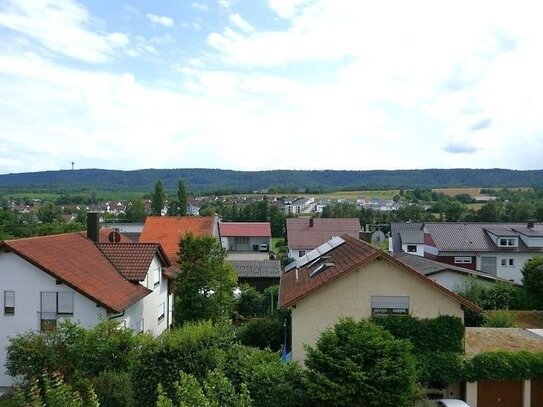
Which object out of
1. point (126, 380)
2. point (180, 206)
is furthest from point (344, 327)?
point (180, 206)

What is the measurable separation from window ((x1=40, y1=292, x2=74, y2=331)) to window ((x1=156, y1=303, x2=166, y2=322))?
781 centimetres

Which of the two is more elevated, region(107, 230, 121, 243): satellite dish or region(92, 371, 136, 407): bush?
region(107, 230, 121, 243): satellite dish

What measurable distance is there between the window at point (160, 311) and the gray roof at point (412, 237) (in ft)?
127

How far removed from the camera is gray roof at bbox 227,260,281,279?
44094 millimetres

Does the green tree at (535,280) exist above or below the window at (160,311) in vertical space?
above

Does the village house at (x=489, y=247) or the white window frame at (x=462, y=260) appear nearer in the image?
the village house at (x=489, y=247)

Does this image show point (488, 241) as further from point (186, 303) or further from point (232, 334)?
point (232, 334)

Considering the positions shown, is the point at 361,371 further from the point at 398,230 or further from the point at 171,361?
the point at 398,230

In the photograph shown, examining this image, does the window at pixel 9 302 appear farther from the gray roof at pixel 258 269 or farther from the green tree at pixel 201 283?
the gray roof at pixel 258 269

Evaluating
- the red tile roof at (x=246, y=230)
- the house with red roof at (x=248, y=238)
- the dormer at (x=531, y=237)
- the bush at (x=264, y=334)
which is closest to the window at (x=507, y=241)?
the dormer at (x=531, y=237)

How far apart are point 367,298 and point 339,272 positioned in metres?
1.48

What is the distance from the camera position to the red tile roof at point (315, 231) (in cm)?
7025

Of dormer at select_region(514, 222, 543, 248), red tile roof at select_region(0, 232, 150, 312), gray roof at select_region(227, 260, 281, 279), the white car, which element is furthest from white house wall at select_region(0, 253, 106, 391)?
dormer at select_region(514, 222, 543, 248)

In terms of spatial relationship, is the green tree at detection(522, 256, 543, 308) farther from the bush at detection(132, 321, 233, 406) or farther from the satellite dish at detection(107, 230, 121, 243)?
the satellite dish at detection(107, 230, 121, 243)
